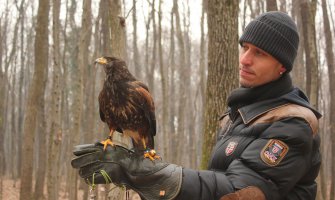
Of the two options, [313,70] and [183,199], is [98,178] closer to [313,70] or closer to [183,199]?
[183,199]

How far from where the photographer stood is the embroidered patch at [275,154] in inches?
75.1

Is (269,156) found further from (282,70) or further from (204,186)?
(282,70)

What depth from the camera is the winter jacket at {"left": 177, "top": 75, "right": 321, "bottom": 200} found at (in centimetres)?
192

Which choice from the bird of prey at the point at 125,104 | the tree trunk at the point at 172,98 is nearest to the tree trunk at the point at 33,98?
the bird of prey at the point at 125,104

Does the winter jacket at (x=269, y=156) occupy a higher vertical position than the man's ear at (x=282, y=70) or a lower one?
lower

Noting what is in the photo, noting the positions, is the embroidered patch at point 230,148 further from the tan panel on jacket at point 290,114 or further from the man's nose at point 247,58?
the man's nose at point 247,58

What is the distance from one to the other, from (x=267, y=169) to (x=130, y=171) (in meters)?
0.77

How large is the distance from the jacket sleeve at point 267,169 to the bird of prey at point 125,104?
1.53 metres

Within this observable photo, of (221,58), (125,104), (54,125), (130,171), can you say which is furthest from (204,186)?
(54,125)

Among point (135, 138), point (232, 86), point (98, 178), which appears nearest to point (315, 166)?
point (98, 178)

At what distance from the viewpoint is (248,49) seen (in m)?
2.32

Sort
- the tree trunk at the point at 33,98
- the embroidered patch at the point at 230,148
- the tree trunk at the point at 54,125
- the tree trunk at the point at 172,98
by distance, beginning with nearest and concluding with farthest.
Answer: the embroidered patch at the point at 230,148, the tree trunk at the point at 33,98, the tree trunk at the point at 54,125, the tree trunk at the point at 172,98

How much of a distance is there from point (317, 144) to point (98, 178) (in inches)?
50.1

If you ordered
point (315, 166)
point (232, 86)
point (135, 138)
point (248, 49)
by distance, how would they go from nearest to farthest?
point (315, 166) → point (248, 49) → point (135, 138) → point (232, 86)
